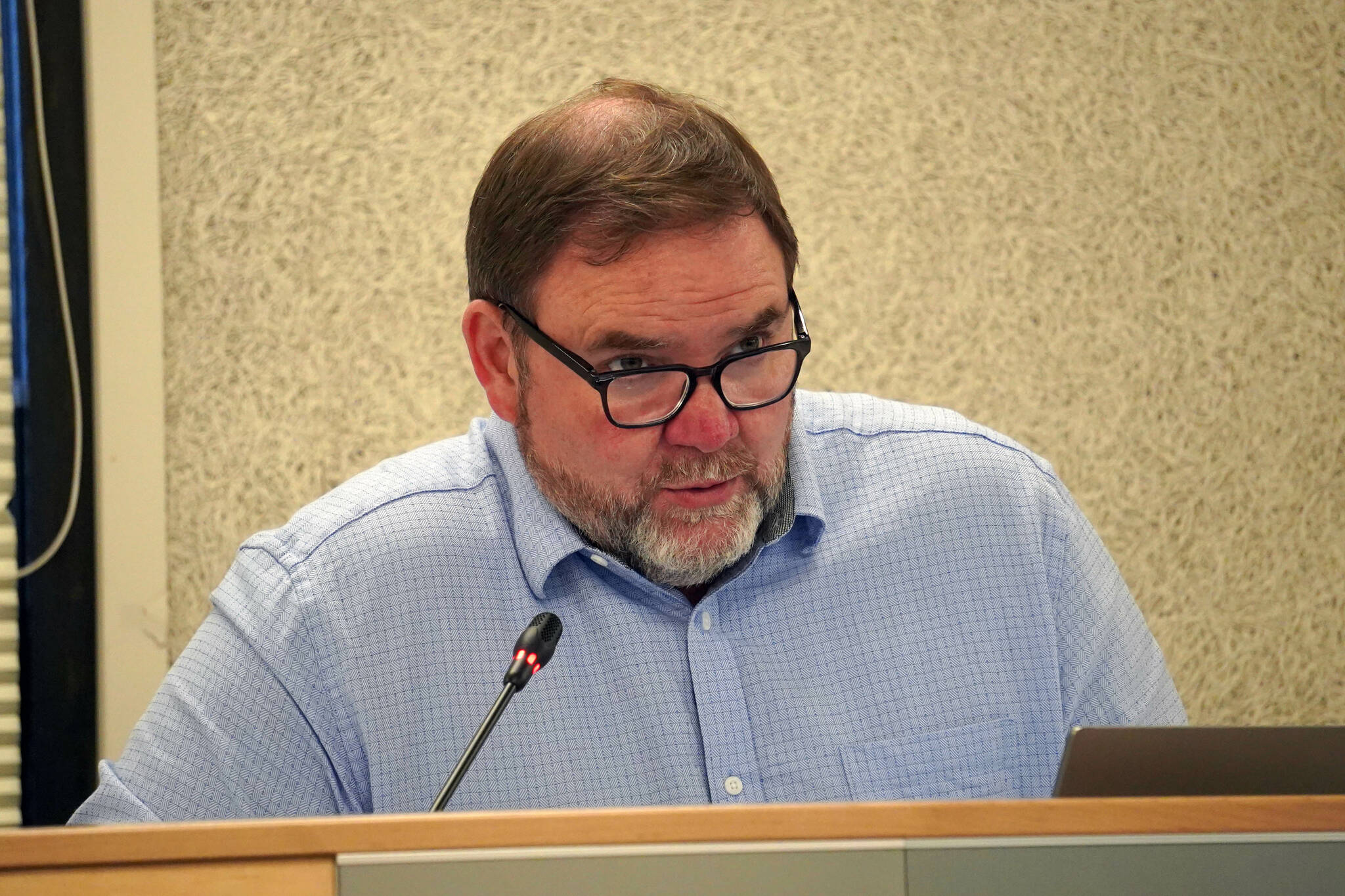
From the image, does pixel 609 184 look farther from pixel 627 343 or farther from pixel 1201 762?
pixel 1201 762

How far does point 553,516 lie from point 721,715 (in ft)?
0.87

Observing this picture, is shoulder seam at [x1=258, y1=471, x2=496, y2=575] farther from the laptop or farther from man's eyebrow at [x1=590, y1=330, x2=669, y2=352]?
the laptop

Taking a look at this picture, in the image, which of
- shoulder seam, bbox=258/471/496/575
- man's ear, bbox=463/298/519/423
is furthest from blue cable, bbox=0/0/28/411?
man's ear, bbox=463/298/519/423

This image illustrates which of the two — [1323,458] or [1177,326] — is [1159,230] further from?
[1323,458]

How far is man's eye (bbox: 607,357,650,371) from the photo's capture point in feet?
4.03

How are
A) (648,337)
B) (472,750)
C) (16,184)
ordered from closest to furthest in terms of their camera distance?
(472,750) < (648,337) < (16,184)

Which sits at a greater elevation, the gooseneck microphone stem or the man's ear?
the man's ear

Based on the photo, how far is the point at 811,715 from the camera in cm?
126

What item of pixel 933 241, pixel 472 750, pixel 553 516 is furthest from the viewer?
pixel 933 241

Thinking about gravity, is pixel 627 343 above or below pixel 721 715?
above

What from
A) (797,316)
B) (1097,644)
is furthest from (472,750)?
(1097,644)

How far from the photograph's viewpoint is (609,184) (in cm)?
123

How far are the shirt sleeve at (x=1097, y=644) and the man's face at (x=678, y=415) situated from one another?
0.33 m

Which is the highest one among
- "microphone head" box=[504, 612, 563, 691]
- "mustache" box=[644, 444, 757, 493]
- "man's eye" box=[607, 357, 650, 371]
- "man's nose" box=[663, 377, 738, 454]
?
"man's eye" box=[607, 357, 650, 371]
